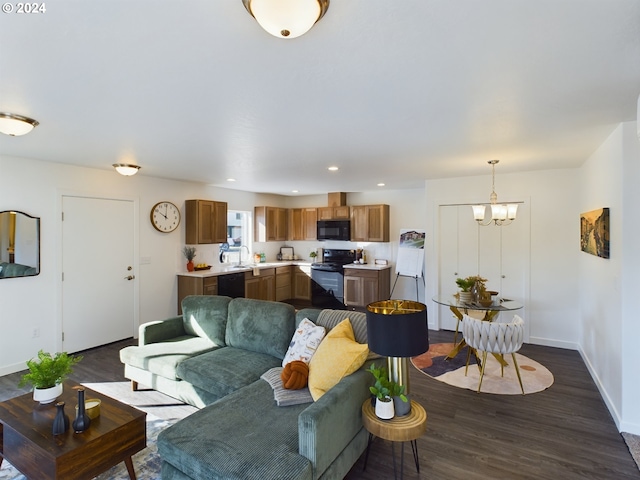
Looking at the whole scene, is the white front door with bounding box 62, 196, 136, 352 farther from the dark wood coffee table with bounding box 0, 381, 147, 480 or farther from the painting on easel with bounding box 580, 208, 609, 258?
the painting on easel with bounding box 580, 208, 609, 258

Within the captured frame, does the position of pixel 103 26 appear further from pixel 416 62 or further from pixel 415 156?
pixel 415 156

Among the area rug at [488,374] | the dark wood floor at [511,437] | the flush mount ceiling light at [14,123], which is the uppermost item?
the flush mount ceiling light at [14,123]

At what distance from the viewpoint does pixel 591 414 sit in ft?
9.57

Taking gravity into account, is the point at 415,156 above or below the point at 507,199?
above

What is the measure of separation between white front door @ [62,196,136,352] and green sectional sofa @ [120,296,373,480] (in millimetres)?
1601

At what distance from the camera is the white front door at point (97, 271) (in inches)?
169

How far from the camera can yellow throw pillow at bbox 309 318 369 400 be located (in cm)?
226

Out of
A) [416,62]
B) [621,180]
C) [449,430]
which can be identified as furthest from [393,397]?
[621,180]

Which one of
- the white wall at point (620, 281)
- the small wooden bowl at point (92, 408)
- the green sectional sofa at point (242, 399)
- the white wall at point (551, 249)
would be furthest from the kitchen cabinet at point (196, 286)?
the white wall at point (620, 281)

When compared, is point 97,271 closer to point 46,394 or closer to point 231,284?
point 231,284

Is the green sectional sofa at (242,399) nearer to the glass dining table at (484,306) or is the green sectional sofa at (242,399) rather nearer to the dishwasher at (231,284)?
the glass dining table at (484,306)

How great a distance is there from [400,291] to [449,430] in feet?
13.6

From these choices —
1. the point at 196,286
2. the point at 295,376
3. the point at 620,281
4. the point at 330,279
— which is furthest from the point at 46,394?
the point at 330,279

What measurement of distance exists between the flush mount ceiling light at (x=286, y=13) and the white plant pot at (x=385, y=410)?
1.98m
